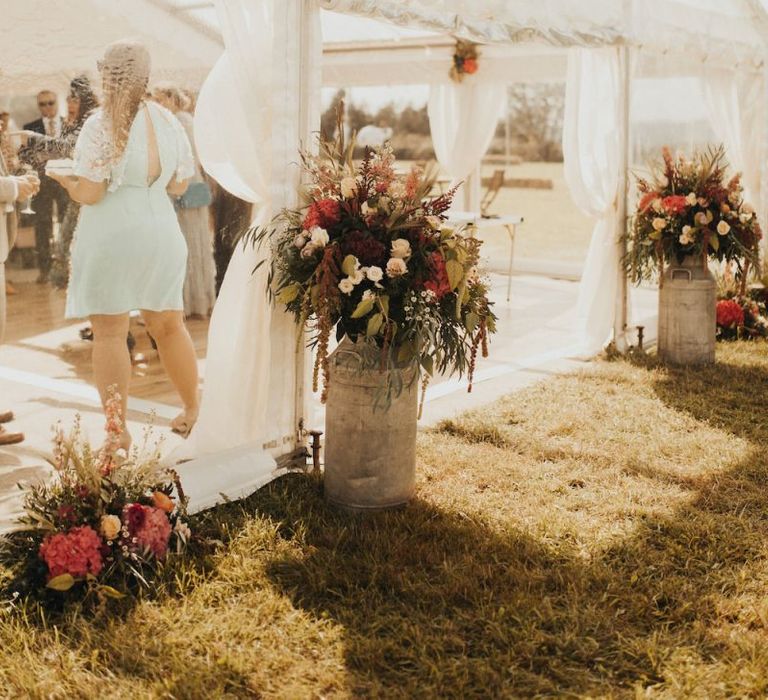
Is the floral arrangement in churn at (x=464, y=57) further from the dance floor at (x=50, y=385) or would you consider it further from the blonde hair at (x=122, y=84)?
the blonde hair at (x=122, y=84)

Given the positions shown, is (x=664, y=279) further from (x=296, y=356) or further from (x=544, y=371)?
(x=296, y=356)

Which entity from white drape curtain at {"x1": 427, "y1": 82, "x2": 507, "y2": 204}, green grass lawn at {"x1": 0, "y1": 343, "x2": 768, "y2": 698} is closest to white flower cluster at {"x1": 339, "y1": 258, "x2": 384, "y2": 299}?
green grass lawn at {"x1": 0, "y1": 343, "x2": 768, "y2": 698}

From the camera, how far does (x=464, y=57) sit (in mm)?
10227

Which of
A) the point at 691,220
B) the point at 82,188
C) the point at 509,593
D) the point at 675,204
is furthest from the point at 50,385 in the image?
the point at 691,220

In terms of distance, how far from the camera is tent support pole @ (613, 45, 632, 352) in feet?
21.1

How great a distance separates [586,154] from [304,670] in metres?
4.59

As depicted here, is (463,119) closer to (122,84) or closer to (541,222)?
(122,84)

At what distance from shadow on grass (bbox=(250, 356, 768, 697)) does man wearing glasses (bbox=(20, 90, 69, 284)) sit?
124 cm

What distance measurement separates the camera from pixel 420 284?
3.59 meters

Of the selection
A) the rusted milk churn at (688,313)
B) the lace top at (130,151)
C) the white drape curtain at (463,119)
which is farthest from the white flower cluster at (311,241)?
the white drape curtain at (463,119)

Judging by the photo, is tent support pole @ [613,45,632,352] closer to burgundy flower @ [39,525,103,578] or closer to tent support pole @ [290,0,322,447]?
tent support pole @ [290,0,322,447]

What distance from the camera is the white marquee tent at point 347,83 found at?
3.89m

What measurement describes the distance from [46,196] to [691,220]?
4.02 m

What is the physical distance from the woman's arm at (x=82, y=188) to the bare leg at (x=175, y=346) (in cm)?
61
